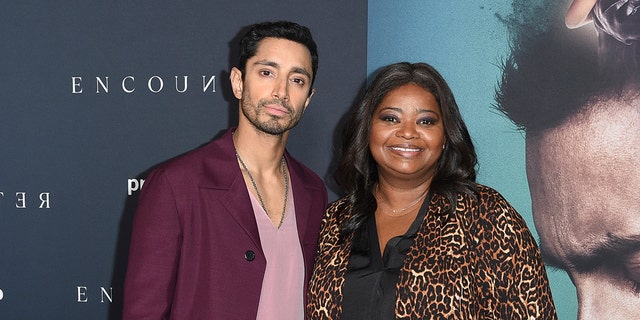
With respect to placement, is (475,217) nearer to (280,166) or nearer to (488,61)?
(280,166)

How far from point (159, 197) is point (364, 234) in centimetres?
68

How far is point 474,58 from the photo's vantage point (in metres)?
3.41

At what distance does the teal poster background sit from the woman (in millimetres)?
1070

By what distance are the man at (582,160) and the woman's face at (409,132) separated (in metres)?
1.20

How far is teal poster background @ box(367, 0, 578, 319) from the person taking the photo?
11.1 ft

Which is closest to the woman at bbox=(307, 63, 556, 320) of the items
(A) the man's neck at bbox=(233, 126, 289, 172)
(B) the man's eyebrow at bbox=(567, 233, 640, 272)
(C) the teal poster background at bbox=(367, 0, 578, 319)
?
(A) the man's neck at bbox=(233, 126, 289, 172)

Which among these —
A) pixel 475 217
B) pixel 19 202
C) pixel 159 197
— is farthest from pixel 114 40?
pixel 475 217

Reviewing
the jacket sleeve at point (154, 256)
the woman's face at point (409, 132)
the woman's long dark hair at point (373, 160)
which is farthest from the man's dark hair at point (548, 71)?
the jacket sleeve at point (154, 256)

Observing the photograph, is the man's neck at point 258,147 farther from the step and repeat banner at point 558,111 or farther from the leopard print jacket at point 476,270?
the step and repeat banner at point 558,111

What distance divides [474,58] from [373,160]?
→ 115 centimetres

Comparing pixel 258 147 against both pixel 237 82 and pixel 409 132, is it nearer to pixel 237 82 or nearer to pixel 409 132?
pixel 237 82

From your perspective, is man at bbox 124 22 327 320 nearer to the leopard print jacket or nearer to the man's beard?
the man's beard

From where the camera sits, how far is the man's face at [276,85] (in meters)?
2.36

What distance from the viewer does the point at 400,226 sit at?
235 centimetres
